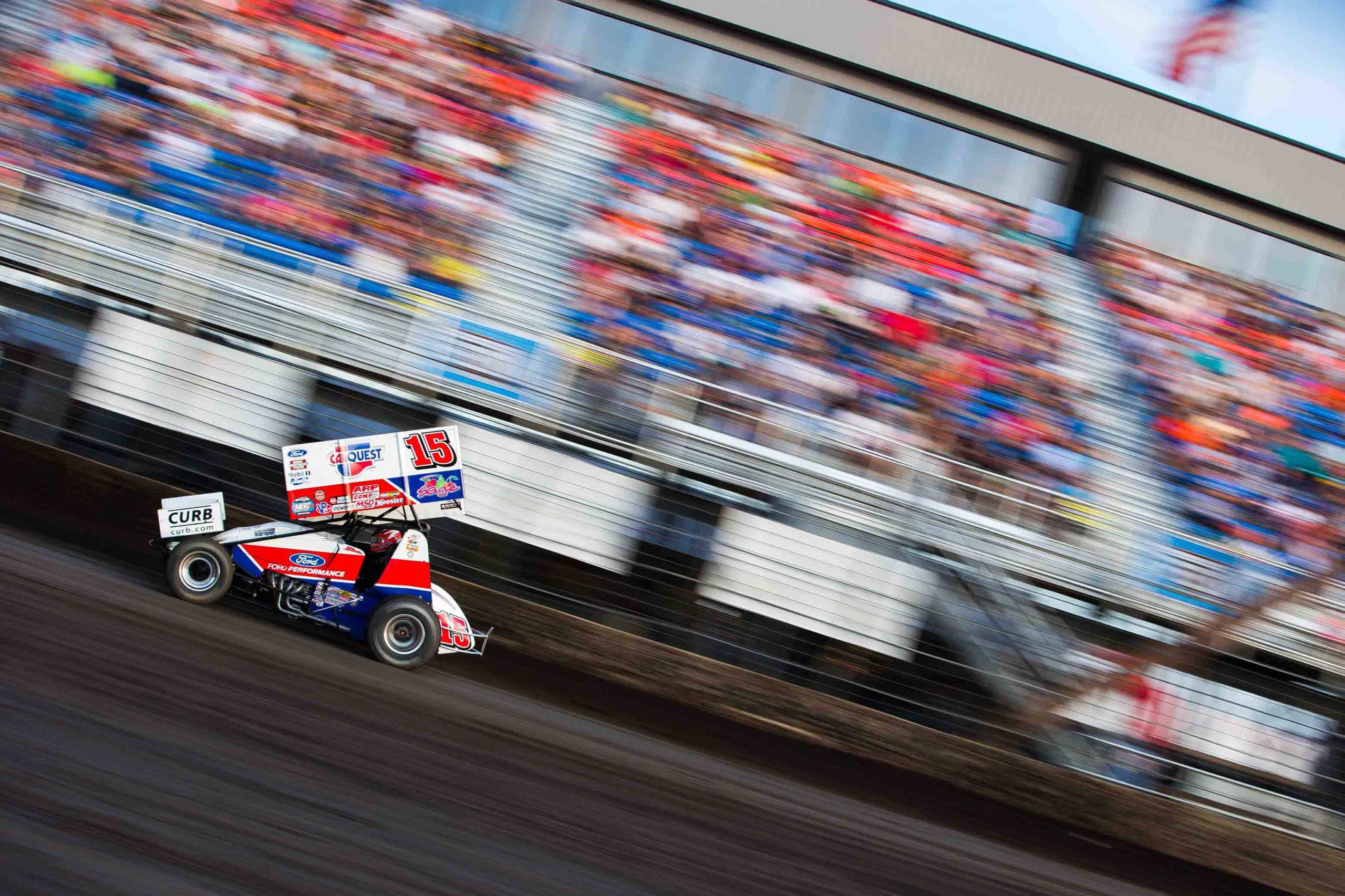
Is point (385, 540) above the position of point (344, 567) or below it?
above

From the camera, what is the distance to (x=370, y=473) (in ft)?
21.1

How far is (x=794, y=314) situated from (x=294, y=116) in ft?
14.3

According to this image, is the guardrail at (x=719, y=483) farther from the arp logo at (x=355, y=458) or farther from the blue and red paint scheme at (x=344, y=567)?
the arp logo at (x=355, y=458)

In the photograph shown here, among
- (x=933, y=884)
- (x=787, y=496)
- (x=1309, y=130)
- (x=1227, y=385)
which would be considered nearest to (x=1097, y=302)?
(x=1227, y=385)

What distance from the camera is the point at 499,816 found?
14.2ft

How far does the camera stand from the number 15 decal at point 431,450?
644 cm

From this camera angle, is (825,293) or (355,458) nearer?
(355,458)

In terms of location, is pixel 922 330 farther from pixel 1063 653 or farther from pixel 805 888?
pixel 805 888

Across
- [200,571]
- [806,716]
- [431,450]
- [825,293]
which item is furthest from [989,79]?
[200,571]

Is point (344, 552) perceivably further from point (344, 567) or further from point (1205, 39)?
point (1205, 39)

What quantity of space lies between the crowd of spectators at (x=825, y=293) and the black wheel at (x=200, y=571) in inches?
126

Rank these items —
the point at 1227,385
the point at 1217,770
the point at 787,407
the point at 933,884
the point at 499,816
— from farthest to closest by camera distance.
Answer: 1. the point at 1227,385
2. the point at 787,407
3. the point at 1217,770
4. the point at 933,884
5. the point at 499,816

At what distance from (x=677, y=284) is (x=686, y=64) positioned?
342 centimetres

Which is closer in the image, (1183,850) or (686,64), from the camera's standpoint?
(1183,850)
